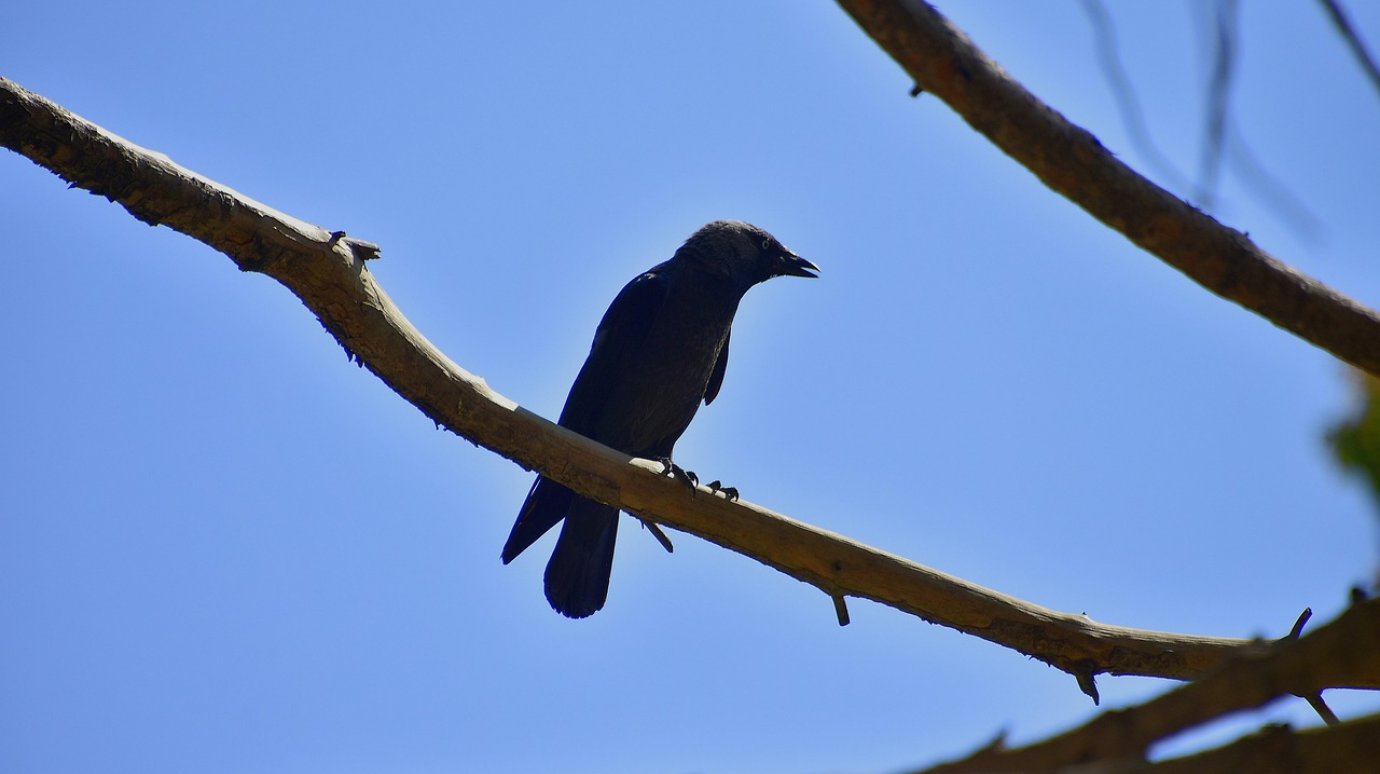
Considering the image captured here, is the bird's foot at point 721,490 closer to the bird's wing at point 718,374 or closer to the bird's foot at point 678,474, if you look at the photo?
the bird's foot at point 678,474

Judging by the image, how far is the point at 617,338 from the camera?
6.62m

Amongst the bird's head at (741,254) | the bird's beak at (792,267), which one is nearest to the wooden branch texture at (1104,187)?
the bird's head at (741,254)

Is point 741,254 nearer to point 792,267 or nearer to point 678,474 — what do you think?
point 792,267

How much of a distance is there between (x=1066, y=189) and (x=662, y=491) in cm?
240

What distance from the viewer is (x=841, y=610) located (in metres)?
4.36

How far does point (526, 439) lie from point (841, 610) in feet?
4.62

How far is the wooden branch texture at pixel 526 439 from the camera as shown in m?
3.38

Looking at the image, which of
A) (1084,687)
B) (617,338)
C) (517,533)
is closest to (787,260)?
(617,338)

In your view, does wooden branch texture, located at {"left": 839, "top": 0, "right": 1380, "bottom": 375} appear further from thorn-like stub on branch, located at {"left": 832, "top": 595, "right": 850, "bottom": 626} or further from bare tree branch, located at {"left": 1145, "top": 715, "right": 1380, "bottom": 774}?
thorn-like stub on branch, located at {"left": 832, "top": 595, "right": 850, "bottom": 626}

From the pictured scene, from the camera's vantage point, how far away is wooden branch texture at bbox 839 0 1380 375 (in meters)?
2.35

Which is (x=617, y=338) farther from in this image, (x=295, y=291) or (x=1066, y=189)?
(x=1066, y=189)

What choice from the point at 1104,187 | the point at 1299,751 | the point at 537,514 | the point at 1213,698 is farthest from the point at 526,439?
the point at 1299,751

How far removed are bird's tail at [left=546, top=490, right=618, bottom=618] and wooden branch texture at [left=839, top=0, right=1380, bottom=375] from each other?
4142 millimetres

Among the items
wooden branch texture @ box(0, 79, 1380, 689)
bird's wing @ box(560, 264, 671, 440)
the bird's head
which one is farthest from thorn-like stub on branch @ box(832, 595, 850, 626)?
the bird's head
